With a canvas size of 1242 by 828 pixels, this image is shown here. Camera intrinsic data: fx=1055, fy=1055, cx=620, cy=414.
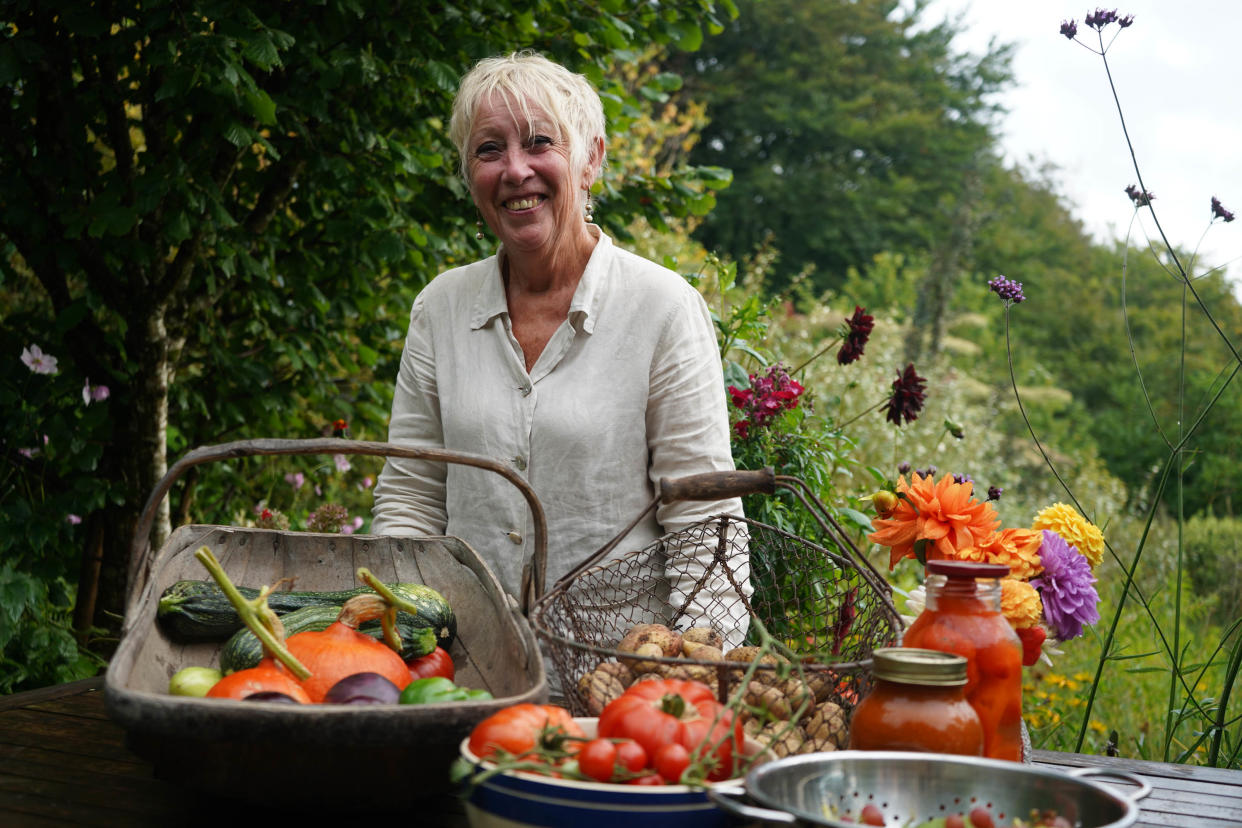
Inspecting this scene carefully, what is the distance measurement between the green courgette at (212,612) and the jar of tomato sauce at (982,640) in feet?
2.25

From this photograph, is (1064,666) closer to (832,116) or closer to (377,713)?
(377,713)

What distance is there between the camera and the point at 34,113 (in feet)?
10.2

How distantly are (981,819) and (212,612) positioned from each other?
105cm

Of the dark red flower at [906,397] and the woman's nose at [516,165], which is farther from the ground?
the woman's nose at [516,165]

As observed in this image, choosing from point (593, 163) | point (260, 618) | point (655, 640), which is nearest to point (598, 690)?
point (655, 640)

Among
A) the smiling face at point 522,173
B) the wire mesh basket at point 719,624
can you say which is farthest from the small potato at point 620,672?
the smiling face at point 522,173

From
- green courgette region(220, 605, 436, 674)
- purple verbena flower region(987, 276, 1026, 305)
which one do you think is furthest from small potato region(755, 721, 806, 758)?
purple verbena flower region(987, 276, 1026, 305)

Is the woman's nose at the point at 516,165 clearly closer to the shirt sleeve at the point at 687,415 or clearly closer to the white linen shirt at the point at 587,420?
the white linen shirt at the point at 587,420

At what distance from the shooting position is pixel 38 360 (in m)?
3.21

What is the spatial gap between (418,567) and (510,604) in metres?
0.39

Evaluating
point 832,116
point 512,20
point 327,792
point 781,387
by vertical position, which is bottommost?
point 327,792

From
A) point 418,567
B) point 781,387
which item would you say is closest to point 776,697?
point 418,567

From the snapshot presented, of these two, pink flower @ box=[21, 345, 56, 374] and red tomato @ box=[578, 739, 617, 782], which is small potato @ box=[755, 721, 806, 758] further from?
pink flower @ box=[21, 345, 56, 374]

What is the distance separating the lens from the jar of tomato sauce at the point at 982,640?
3.79 ft
